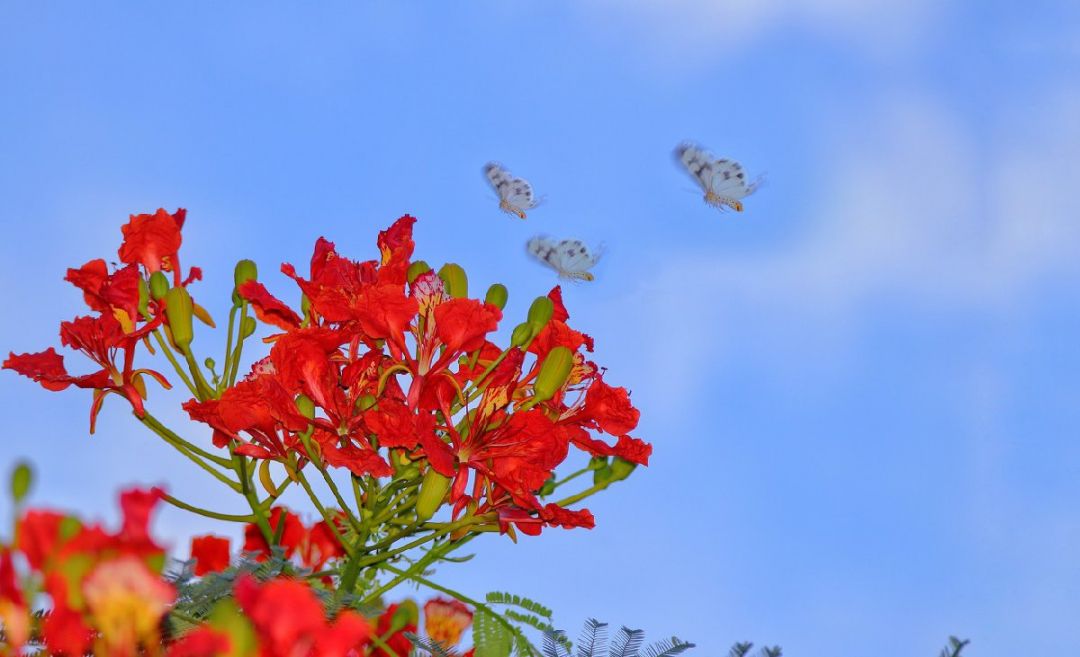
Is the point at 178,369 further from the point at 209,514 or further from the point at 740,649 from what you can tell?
the point at 740,649

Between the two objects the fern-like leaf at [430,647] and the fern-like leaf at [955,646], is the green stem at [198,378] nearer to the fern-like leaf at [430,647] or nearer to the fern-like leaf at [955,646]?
the fern-like leaf at [430,647]

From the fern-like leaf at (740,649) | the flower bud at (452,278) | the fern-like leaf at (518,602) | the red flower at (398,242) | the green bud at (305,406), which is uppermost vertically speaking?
the red flower at (398,242)

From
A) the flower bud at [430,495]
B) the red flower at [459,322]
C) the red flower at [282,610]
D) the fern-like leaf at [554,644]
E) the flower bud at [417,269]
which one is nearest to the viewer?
the red flower at [282,610]

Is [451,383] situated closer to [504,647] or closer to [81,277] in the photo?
[504,647]

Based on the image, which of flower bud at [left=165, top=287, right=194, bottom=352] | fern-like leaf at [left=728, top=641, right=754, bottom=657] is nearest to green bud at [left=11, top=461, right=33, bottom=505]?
fern-like leaf at [left=728, top=641, right=754, bottom=657]

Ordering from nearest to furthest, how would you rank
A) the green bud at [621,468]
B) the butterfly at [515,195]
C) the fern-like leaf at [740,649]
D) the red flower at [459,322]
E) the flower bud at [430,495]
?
the fern-like leaf at [740,649] → the flower bud at [430,495] → the red flower at [459,322] → the green bud at [621,468] → the butterfly at [515,195]

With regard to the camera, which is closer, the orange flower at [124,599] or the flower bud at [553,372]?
the orange flower at [124,599]

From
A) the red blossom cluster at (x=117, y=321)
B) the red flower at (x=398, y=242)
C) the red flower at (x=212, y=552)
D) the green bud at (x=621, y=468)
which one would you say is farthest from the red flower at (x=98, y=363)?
the green bud at (x=621, y=468)

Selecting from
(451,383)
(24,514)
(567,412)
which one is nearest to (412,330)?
(451,383)

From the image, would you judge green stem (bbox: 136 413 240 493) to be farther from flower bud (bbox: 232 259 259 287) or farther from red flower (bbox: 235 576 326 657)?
red flower (bbox: 235 576 326 657)
